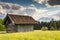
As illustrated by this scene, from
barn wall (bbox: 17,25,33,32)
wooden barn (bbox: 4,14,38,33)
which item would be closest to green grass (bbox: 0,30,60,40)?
wooden barn (bbox: 4,14,38,33)

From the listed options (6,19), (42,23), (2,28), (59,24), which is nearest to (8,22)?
(6,19)

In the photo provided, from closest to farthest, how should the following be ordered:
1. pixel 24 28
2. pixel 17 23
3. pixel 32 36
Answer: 1. pixel 32 36
2. pixel 17 23
3. pixel 24 28

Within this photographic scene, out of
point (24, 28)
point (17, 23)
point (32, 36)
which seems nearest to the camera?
point (32, 36)

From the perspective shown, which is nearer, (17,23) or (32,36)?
(32,36)

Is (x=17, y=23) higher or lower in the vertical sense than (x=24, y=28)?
higher

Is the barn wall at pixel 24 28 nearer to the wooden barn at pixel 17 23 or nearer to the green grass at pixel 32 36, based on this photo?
the wooden barn at pixel 17 23

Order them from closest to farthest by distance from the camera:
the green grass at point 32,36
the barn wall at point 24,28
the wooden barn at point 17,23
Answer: the green grass at point 32,36
the wooden barn at point 17,23
the barn wall at point 24,28

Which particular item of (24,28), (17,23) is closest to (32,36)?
(17,23)

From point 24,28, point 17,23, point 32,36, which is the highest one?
point 32,36

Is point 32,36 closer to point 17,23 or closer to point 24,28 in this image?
point 17,23

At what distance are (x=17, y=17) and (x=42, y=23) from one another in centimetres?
8115

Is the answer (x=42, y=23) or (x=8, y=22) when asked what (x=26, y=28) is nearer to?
(x=8, y=22)

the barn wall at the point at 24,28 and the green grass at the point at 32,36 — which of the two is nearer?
the green grass at the point at 32,36

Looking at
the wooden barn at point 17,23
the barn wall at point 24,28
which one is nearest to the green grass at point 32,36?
the wooden barn at point 17,23
